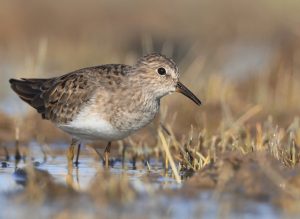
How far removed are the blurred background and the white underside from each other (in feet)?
4.84

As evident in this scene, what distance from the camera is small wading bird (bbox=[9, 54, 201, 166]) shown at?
1062 cm

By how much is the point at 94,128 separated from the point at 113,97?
0.47 metres

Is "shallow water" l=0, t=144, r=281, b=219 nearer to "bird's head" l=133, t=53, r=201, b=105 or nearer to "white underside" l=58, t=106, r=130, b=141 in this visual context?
"white underside" l=58, t=106, r=130, b=141

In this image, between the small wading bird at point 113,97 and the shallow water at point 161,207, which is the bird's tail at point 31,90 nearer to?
the small wading bird at point 113,97

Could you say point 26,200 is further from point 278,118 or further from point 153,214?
point 278,118

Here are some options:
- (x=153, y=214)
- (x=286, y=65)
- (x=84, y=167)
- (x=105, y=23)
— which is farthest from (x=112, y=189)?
(x=105, y=23)

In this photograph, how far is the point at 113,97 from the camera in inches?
423

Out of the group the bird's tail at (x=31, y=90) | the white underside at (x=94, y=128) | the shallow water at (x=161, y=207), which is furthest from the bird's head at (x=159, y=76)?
the shallow water at (x=161, y=207)

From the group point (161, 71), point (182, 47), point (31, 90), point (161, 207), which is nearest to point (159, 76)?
point (161, 71)

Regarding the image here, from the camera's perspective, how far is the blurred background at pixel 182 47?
46.8 feet

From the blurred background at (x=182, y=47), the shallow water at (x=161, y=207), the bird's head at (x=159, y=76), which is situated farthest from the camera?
the blurred background at (x=182, y=47)

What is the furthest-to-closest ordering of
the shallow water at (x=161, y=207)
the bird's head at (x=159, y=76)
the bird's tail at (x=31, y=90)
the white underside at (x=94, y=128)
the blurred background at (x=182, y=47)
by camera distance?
the blurred background at (x=182, y=47) → the bird's tail at (x=31, y=90) → the bird's head at (x=159, y=76) → the white underside at (x=94, y=128) → the shallow water at (x=161, y=207)

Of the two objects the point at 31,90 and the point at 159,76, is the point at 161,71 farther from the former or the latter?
the point at 31,90

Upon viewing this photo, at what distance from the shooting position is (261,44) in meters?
22.5
